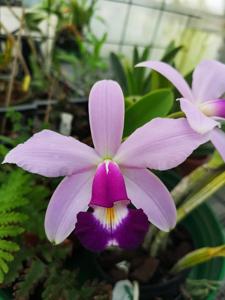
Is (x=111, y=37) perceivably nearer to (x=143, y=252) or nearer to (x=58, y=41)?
(x=58, y=41)

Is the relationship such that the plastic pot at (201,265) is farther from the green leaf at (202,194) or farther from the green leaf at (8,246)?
the green leaf at (8,246)

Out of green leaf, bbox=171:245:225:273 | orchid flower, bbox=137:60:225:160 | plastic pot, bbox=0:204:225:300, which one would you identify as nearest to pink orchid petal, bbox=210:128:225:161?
orchid flower, bbox=137:60:225:160

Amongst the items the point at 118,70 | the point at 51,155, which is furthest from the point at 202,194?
the point at 118,70

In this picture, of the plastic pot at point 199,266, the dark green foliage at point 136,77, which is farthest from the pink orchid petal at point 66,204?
the dark green foliage at point 136,77

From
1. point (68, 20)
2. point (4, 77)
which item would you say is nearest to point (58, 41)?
point (68, 20)

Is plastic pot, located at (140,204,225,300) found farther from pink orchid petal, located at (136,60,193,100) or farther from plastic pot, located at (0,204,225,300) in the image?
pink orchid petal, located at (136,60,193,100)
